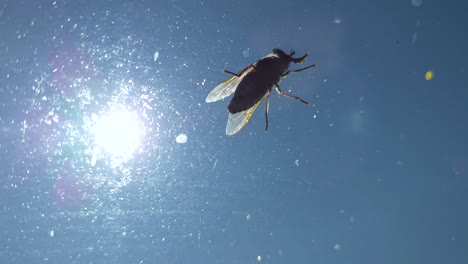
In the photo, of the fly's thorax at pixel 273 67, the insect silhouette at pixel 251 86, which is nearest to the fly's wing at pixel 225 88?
the insect silhouette at pixel 251 86

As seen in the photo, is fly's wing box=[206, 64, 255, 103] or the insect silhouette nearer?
the insect silhouette

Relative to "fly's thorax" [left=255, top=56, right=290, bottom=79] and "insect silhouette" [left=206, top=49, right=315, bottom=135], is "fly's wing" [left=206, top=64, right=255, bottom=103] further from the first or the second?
"fly's thorax" [left=255, top=56, right=290, bottom=79]

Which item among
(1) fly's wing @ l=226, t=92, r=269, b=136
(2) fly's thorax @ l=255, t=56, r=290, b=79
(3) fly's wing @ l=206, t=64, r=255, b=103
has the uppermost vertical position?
(3) fly's wing @ l=206, t=64, r=255, b=103

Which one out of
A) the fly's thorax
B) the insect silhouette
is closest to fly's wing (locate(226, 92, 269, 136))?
the insect silhouette

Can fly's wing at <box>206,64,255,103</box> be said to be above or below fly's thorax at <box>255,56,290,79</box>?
above

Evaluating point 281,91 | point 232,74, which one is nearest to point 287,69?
point 281,91

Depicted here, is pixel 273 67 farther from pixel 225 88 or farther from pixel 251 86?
pixel 225 88

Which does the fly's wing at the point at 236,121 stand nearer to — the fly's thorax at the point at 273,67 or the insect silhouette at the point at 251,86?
the insect silhouette at the point at 251,86

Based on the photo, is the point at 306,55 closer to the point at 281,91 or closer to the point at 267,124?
the point at 281,91
